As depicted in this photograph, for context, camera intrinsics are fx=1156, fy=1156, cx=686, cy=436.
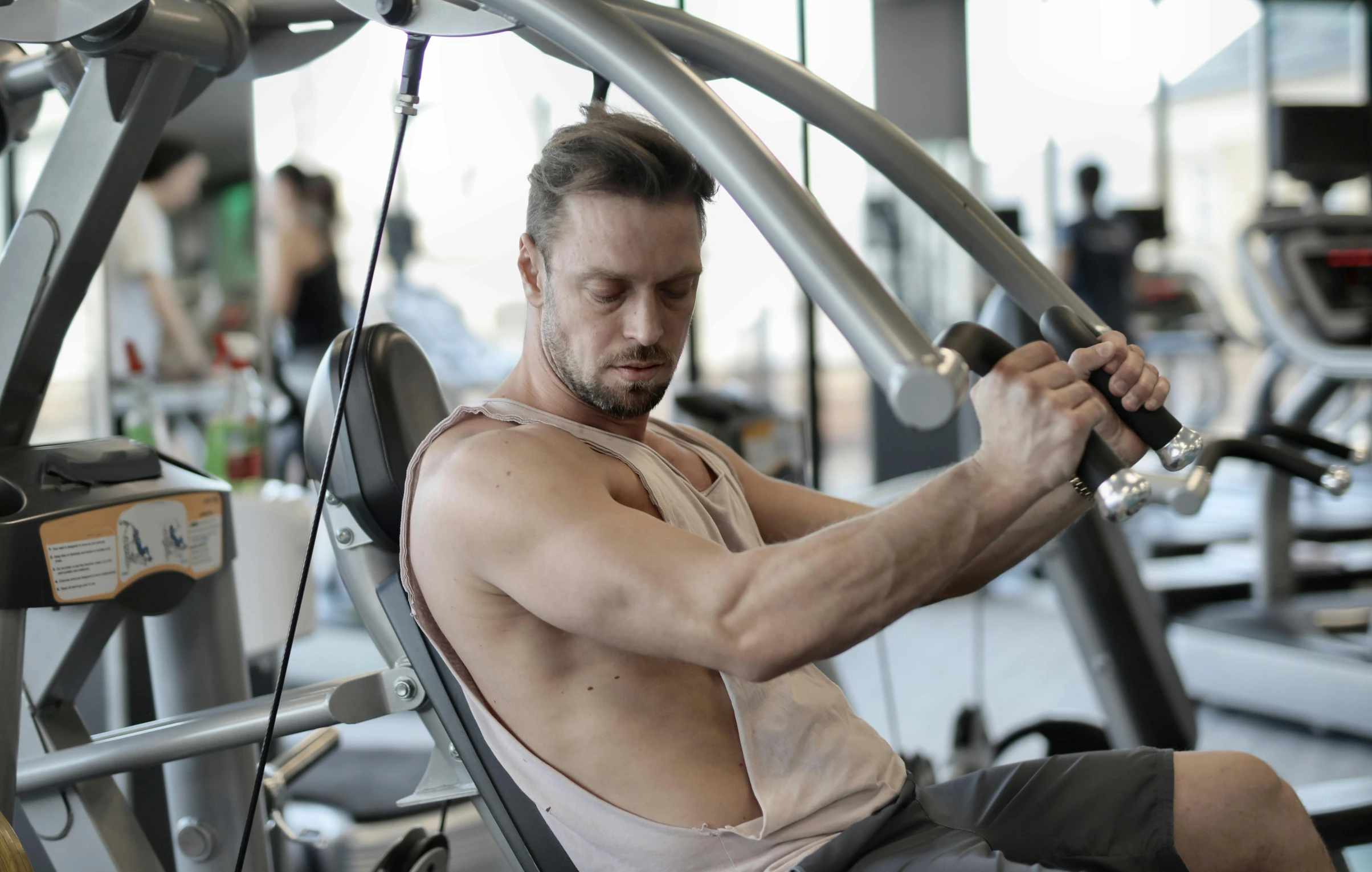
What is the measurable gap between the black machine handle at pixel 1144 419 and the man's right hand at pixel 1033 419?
0.24ft

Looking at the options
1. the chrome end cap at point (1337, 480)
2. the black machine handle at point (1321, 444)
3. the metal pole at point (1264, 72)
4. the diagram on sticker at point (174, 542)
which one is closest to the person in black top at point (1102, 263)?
the metal pole at point (1264, 72)

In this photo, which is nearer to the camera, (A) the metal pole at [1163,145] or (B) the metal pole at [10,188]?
(B) the metal pole at [10,188]

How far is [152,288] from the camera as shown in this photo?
354 cm

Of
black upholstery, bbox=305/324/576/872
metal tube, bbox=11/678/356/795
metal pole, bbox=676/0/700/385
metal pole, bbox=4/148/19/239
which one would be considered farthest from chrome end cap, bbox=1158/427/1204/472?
metal pole, bbox=4/148/19/239

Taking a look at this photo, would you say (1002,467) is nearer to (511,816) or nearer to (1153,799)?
(1153,799)

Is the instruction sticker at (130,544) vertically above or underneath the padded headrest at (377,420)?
underneath

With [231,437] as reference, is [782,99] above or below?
above

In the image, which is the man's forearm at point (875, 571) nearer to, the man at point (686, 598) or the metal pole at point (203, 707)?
the man at point (686, 598)

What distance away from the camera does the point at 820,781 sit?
3.68 ft

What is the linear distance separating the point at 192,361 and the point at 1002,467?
3349 mm

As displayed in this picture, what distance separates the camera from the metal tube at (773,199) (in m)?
0.72

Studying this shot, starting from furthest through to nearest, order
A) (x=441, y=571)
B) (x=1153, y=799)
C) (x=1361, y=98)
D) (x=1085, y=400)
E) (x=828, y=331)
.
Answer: (x=1361, y=98) < (x=828, y=331) < (x=1153, y=799) < (x=441, y=571) < (x=1085, y=400)

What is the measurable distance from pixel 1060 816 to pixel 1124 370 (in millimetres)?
522

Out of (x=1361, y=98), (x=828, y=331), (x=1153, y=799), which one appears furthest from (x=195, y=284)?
(x=1361, y=98)
